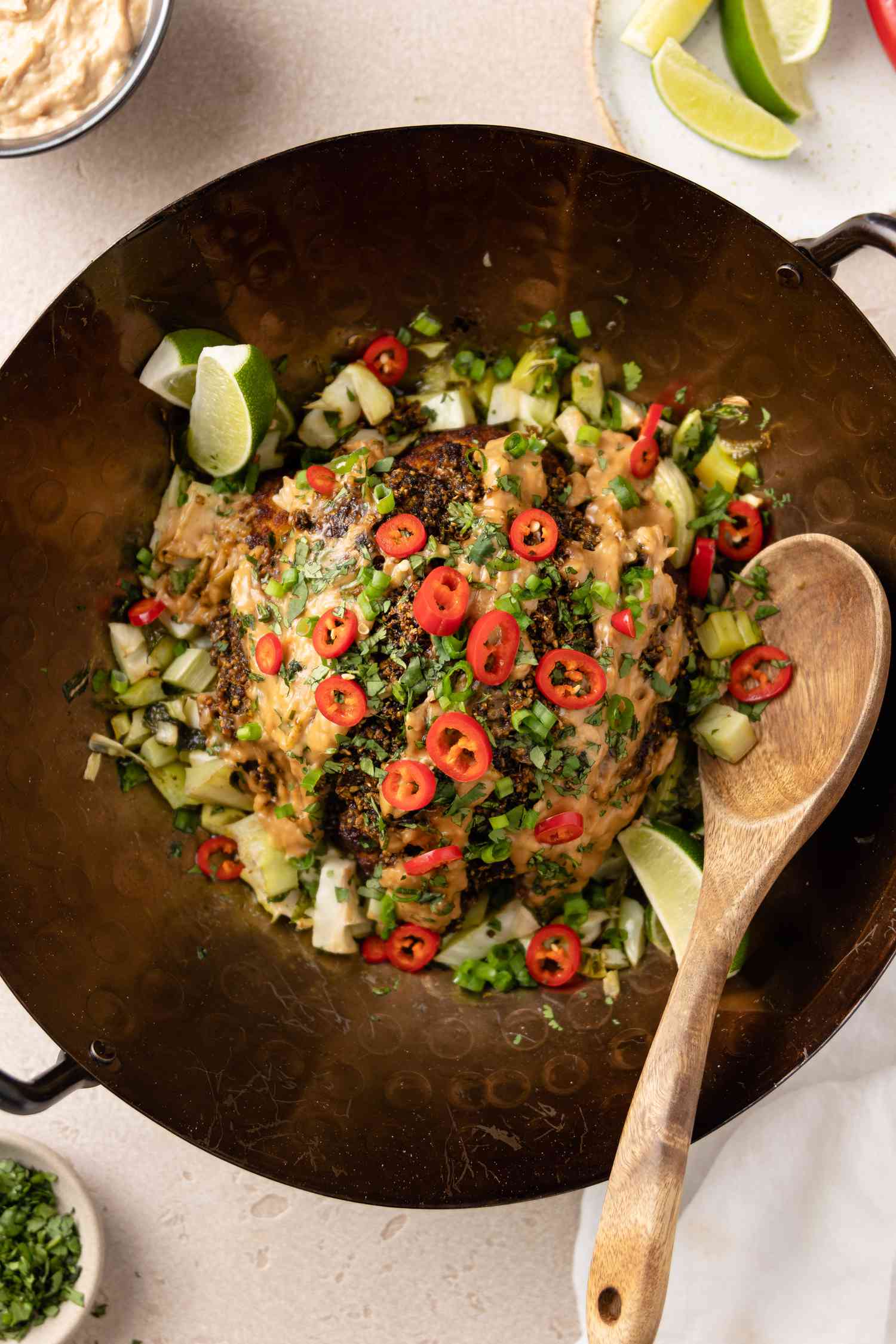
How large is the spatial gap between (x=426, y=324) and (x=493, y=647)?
1.33 metres

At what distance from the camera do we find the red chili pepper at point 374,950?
3426 millimetres

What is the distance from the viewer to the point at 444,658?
2904 millimetres

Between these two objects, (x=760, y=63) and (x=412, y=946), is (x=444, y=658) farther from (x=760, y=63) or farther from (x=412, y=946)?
(x=760, y=63)

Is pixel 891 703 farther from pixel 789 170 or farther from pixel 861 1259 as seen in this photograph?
pixel 789 170

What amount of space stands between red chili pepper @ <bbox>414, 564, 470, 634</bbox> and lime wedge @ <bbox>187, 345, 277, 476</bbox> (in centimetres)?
82

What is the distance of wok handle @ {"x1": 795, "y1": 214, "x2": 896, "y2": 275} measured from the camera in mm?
2971

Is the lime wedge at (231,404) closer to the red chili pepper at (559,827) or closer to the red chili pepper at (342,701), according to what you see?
the red chili pepper at (342,701)

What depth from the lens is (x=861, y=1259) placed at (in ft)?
11.3

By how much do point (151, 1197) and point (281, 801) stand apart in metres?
1.55

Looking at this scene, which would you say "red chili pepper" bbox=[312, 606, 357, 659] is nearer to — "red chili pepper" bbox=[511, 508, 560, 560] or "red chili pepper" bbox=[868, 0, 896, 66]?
"red chili pepper" bbox=[511, 508, 560, 560]

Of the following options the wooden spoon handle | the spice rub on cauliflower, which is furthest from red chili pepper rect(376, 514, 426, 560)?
the wooden spoon handle

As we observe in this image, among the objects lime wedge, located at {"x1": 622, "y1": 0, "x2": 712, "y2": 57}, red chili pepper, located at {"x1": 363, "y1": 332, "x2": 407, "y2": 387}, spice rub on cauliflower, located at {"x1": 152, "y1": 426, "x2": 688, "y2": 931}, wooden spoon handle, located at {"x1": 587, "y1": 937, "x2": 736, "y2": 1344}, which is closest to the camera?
wooden spoon handle, located at {"x1": 587, "y1": 937, "x2": 736, "y2": 1344}

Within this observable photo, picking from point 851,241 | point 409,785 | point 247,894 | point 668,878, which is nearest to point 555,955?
point 668,878

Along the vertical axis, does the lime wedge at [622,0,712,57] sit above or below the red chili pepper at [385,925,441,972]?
above
